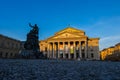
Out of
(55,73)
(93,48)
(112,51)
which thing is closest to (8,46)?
(93,48)

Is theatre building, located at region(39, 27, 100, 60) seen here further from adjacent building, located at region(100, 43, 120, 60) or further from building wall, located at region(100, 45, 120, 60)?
building wall, located at region(100, 45, 120, 60)

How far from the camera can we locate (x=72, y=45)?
72188 millimetres

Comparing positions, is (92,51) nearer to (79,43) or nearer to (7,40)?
(79,43)

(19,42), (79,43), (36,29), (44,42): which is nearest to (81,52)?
(79,43)

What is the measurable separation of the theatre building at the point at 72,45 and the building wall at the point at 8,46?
12900 mm

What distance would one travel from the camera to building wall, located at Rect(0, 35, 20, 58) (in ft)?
209

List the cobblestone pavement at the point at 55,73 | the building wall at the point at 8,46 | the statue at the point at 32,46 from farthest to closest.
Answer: the building wall at the point at 8,46 → the statue at the point at 32,46 → the cobblestone pavement at the point at 55,73

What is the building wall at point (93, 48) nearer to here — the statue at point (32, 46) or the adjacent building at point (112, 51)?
the adjacent building at point (112, 51)

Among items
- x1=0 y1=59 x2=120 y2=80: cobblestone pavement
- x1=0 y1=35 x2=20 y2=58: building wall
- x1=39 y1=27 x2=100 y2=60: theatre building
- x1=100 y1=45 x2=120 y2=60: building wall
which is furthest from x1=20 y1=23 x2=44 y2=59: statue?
x1=100 y1=45 x2=120 y2=60: building wall

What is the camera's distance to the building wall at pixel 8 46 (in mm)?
63700

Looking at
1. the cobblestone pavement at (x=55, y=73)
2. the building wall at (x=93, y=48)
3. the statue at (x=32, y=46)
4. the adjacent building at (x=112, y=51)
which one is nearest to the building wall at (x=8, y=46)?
the building wall at (x=93, y=48)

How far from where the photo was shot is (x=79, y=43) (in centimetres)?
6931

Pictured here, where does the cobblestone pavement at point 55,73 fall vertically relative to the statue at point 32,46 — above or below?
below

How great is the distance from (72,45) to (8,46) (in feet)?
81.7
